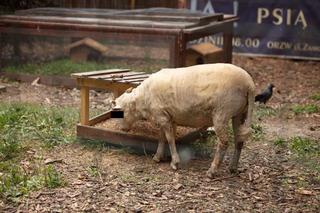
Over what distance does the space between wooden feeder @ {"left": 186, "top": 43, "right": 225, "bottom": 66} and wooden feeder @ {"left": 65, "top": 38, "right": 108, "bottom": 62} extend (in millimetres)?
1553

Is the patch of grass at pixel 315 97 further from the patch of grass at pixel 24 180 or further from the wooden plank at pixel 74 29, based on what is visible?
the patch of grass at pixel 24 180

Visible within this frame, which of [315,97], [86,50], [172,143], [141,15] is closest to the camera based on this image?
[172,143]

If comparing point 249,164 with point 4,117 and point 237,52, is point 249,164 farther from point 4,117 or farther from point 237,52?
point 237,52

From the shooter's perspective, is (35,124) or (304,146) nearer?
(304,146)

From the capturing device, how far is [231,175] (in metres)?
5.46

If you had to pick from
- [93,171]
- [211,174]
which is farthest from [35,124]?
[211,174]

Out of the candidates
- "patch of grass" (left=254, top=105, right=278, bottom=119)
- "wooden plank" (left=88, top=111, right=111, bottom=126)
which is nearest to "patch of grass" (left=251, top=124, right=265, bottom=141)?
"patch of grass" (left=254, top=105, right=278, bottom=119)

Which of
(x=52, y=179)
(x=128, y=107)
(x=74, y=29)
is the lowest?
(x=52, y=179)

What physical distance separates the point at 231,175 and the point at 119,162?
1093 mm

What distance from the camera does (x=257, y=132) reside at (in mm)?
6980

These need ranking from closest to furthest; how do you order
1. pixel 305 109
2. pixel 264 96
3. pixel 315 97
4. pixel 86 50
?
1. pixel 305 109
2. pixel 264 96
3. pixel 315 97
4. pixel 86 50

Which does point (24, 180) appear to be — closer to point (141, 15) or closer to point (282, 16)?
point (141, 15)

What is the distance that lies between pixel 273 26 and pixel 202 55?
265 cm

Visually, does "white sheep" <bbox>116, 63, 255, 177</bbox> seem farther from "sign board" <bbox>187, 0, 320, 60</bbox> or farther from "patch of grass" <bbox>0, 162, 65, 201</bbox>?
"sign board" <bbox>187, 0, 320, 60</bbox>
